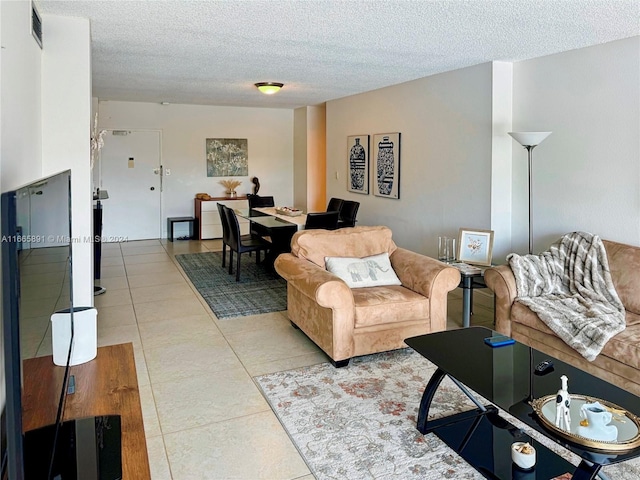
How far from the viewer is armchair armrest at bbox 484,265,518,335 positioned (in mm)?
3631

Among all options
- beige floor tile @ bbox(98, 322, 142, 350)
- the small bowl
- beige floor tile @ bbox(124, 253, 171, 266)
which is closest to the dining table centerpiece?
beige floor tile @ bbox(124, 253, 171, 266)

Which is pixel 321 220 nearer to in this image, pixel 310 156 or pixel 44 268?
pixel 310 156

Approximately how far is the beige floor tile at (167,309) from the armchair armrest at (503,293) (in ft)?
8.62

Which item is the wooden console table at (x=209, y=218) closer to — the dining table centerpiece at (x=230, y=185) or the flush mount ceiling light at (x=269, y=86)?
the dining table centerpiece at (x=230, y=185)

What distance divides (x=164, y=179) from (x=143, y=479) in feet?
25.9

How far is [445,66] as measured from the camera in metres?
4.96

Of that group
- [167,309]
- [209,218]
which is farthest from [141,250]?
[167,309]

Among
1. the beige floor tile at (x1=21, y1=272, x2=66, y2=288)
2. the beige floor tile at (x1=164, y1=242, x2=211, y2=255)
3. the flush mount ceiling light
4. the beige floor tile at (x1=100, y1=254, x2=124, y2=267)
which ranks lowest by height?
the beige floor tile at (x1=100, y1=254, x2=124, y2=267)

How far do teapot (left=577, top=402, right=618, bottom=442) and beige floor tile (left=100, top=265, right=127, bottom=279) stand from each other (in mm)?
5569

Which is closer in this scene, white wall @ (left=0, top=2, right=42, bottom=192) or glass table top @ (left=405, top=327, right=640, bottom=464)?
glass table top @ (left=405, top=327, right=640, bottom=464)

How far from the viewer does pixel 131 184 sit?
8688mm

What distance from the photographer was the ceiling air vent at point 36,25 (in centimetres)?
294

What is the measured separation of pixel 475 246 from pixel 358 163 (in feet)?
10.1

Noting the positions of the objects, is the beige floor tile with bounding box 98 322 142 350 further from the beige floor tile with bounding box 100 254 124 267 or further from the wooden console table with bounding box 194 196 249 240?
the wooden console table with bounding box 194 196 249 240
